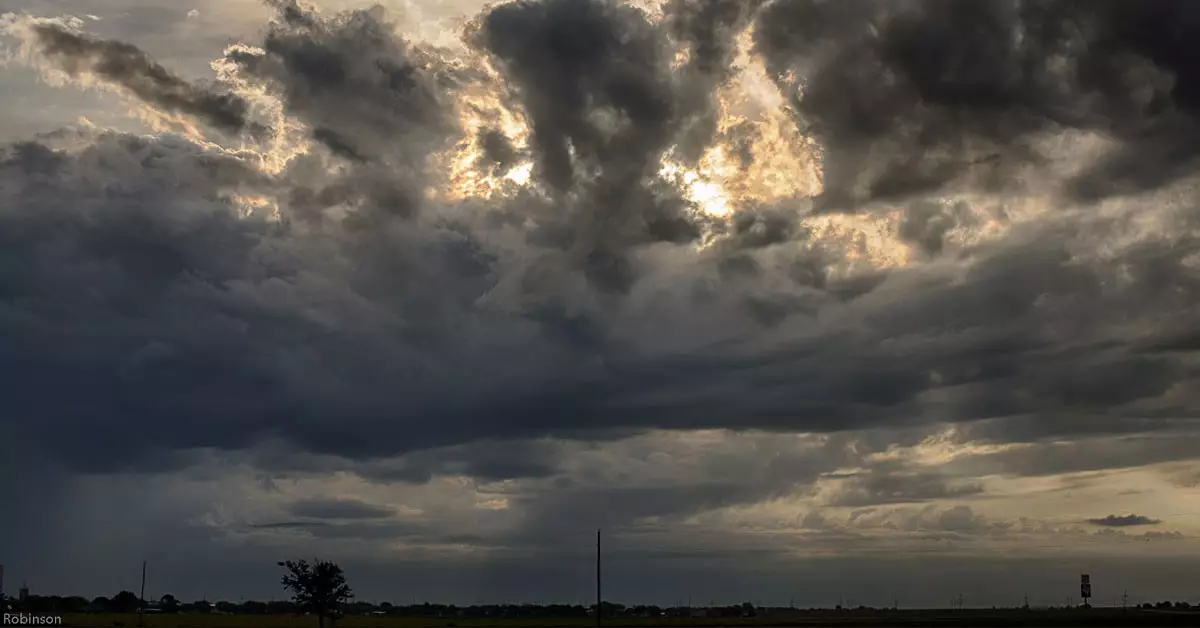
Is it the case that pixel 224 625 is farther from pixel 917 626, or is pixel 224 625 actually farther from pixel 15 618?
pixel 917 626

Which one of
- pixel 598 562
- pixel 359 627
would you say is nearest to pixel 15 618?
pixel 359 627

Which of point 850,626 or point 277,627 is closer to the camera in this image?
point 277,627

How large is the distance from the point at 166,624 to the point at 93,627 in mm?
28708

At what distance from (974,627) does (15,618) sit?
143 m

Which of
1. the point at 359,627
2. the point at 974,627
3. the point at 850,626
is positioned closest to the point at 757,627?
the point at 850,626

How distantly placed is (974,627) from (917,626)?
1323 cm

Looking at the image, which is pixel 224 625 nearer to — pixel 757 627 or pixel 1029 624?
pixel 757 627

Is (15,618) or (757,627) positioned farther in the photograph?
(757,627)

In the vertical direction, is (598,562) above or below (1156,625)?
above

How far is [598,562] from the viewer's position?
16462 cm

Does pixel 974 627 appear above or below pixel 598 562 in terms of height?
below

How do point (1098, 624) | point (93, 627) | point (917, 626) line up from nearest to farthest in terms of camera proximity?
point (93, 627)
point (1098, 624)
point (917, 626)

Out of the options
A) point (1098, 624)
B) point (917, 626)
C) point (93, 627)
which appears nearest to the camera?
point (93, 627)

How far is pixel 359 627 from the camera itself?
199m
